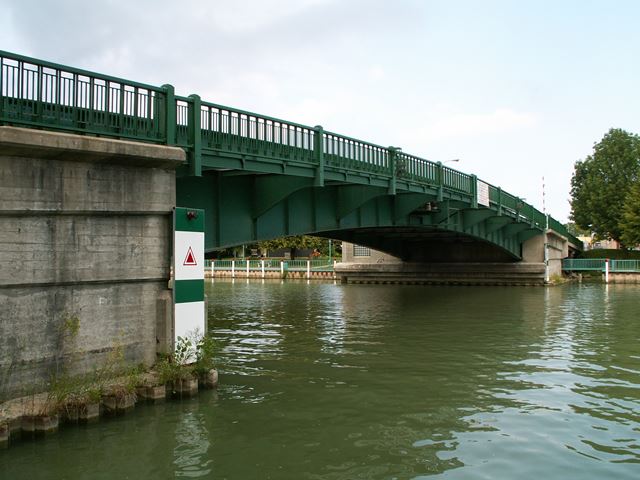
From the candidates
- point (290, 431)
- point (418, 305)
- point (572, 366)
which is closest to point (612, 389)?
point (572, 366)

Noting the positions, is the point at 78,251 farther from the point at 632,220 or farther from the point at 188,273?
the point at 632,220

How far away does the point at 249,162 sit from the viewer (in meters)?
16.2

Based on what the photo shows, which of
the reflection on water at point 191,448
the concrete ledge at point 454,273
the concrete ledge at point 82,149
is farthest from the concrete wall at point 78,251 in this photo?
the concrete ledge at point 454,273

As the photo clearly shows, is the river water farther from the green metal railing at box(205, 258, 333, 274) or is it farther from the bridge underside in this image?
the green metal railing at box(205, 258, 333, 274)

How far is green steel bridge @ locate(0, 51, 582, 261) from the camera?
36.4 ft

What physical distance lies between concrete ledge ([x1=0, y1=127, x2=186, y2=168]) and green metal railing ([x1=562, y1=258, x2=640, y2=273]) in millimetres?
50562

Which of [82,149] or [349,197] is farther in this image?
[349,197]

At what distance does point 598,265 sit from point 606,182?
19765mm

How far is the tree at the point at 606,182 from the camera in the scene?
2753 inches

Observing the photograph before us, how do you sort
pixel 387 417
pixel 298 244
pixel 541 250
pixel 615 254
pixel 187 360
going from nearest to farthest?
1. pixel 387 417
2. pixel 187 360
3. pixel 541 250
4. pixel 615 254
5. pixel 298 244

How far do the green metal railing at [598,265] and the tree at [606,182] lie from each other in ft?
43.6

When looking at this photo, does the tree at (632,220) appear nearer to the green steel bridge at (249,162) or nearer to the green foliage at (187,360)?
the green steel bridge at (249,162)

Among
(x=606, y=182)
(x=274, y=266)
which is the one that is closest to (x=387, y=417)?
(x=274, y=266)

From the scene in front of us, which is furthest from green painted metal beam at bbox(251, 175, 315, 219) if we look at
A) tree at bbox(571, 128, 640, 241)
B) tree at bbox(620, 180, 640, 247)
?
tree at bbox(571, 128, 640, 241)
